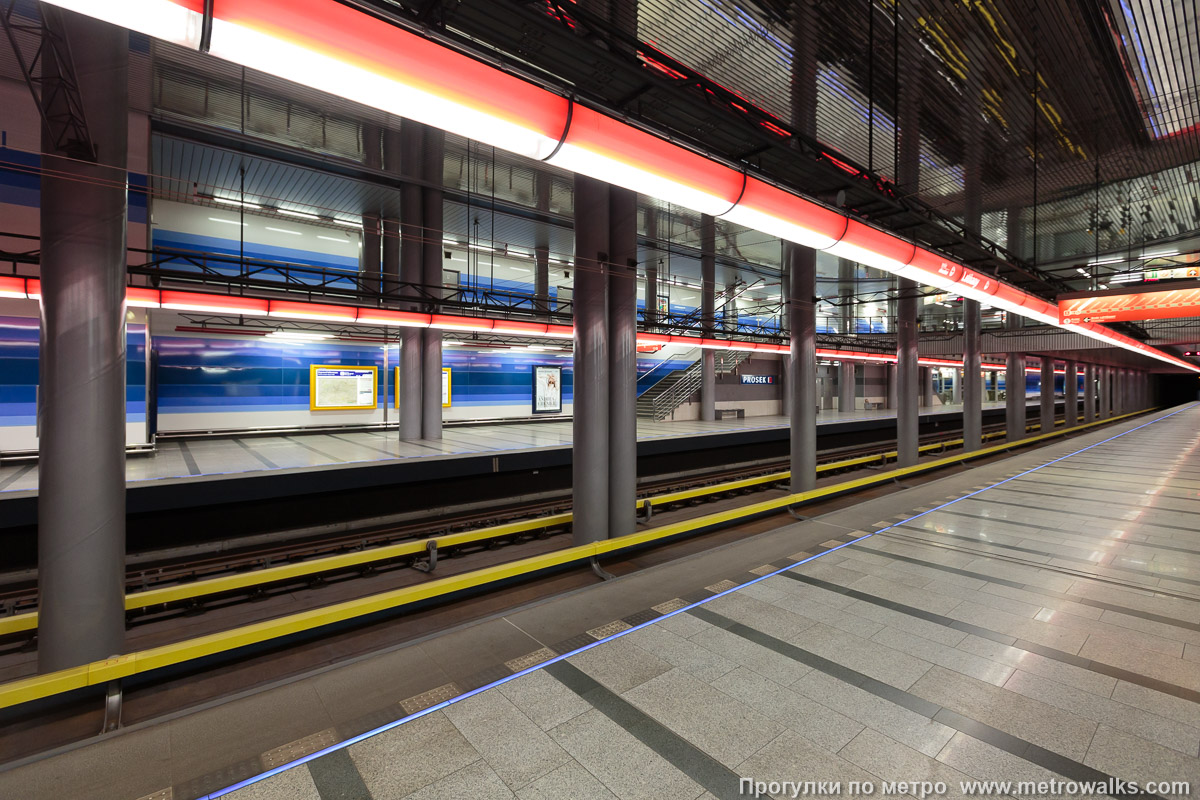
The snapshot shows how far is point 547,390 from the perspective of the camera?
68.7 feet

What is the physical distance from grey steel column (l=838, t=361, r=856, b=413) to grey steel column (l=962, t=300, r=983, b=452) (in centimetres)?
1274

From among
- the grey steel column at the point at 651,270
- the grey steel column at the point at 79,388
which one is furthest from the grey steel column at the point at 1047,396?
the grey steel column at the point at 79,388

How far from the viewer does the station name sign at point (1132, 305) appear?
6.33 meters

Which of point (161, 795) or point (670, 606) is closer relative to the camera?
point (161, 795)

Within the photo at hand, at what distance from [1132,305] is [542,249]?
45.6 feet

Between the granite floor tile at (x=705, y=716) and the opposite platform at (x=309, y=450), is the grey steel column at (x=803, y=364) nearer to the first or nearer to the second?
the opposite platform at (x=309, y=450)

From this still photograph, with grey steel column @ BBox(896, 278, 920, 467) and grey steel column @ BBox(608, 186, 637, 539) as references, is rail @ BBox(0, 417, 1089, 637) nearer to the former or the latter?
grey steel column @ BBox(608, 186, 637, 539)

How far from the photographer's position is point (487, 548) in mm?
7883

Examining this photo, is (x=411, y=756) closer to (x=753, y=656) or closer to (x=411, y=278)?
(x=753, y=656)

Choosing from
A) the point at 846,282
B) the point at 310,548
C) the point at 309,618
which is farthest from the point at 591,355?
the point at 846,282

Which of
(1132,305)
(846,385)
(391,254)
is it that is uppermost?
(391,254)

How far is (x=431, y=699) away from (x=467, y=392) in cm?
1657

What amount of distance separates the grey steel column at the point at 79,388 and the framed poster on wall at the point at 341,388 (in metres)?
13.2

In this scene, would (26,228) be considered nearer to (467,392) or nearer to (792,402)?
(467,392)
